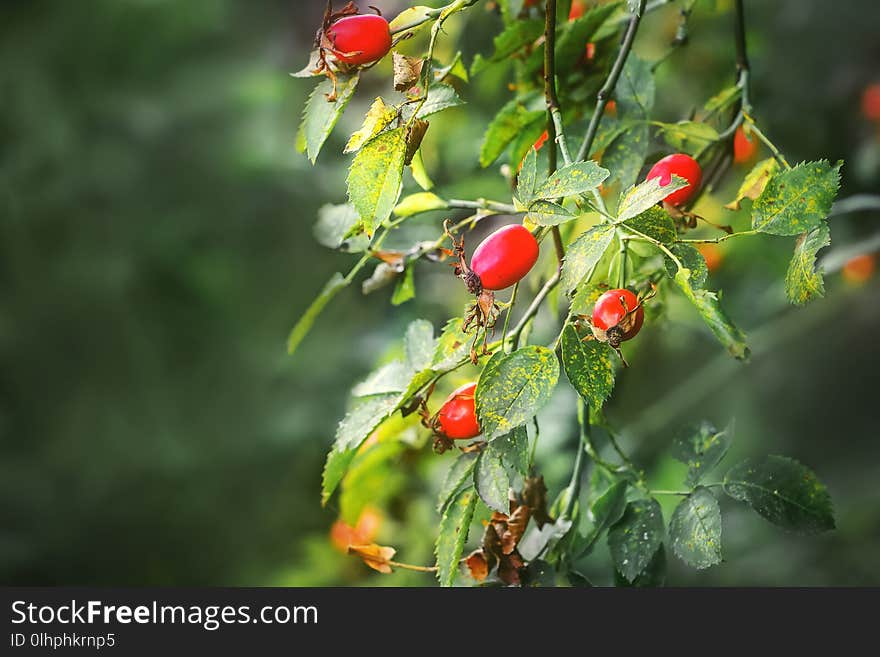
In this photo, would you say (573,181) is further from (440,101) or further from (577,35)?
(577,35)

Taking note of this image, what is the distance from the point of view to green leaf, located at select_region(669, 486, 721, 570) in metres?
0.50

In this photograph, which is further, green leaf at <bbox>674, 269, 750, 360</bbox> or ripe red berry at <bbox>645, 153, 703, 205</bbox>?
ripe red berry at <bbox>645, 153, 703, 205</bbox>

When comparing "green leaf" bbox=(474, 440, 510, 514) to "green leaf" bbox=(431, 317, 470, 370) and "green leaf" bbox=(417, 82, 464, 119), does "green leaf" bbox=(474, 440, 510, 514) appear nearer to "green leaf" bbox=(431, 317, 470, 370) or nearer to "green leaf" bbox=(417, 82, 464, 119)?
"green leaf" bbox=(431, 317, 470, 370)

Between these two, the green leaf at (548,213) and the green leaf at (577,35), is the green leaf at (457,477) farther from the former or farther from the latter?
the green leaf at (577,35)

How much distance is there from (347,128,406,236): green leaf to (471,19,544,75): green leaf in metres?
0.20

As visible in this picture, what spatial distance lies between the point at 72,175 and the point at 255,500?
947 millimetres

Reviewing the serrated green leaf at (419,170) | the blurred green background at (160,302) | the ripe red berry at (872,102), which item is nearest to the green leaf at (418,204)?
the serrated green leaf at (419,170)

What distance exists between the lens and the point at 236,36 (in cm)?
245

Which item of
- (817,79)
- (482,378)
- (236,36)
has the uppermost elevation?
(236,36)

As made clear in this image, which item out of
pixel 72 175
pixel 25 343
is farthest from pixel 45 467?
pixel 72 175

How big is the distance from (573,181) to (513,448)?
0.50 feet

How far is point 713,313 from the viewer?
1.49 ft

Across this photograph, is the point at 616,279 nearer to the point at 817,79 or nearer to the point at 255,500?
the point at 817,79

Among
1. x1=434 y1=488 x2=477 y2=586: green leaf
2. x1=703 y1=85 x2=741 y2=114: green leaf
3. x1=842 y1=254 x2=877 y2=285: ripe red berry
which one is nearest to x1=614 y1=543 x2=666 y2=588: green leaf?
x1=434 y1=488 x2=477 y2=586: green leaf
